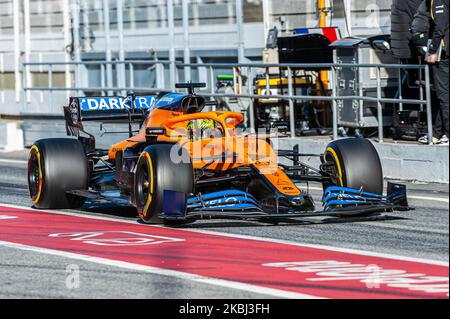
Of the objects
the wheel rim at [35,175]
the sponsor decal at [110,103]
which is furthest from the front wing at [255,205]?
the sponsor decal at [110,103]

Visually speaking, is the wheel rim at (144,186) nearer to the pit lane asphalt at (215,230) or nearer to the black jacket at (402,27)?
the pit lane asphalt at (215,230)

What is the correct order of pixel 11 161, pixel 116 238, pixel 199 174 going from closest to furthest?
pixel 116 238
pixel 199 174
pixel 11 161

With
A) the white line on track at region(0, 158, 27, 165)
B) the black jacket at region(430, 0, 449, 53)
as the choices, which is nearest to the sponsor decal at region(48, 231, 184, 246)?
the black jacket at region(430, 0, 449, 53)

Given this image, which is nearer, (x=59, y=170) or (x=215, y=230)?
(x=215, y=230)

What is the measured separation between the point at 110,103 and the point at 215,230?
350cm

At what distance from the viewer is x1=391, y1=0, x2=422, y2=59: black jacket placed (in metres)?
16.1

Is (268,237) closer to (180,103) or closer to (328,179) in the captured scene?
(328,179)

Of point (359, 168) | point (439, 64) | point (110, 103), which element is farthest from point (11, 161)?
point (359, 168)

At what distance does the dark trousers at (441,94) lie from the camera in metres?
14.2

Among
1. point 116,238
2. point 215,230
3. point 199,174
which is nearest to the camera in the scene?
point 116,238

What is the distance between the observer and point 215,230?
35.2 feet

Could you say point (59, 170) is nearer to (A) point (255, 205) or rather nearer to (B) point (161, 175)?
(B) point (161, 175)

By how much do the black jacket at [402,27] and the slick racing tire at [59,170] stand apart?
5494 mm
